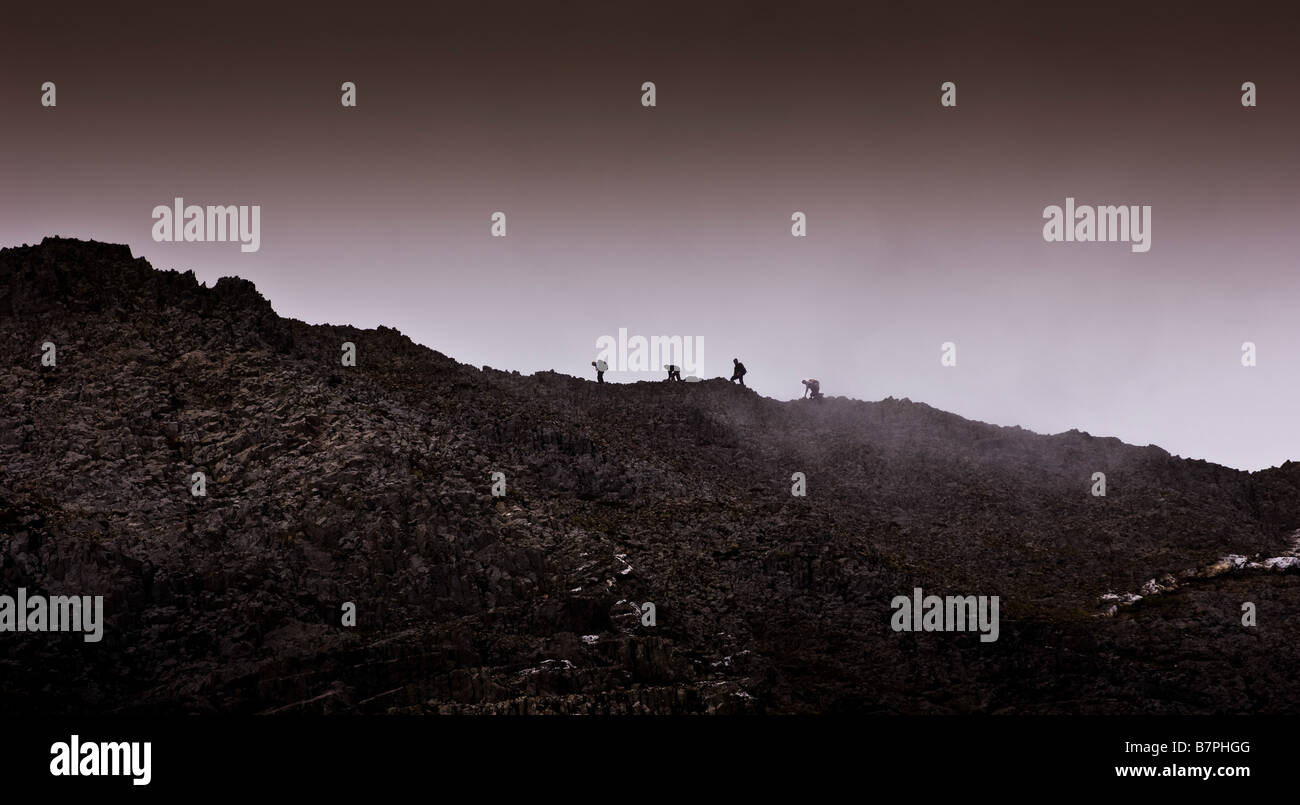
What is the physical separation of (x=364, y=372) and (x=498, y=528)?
23142 mm

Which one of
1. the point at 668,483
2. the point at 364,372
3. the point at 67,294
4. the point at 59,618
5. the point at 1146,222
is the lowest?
the point at 59,618

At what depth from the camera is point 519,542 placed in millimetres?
67062

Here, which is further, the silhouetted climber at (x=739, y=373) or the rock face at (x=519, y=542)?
the silhouetted climber at (x=739, y=373)

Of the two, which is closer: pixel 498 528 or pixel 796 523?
pixel 498 528

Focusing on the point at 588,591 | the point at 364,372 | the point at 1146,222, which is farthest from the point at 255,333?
the point at 1146,222

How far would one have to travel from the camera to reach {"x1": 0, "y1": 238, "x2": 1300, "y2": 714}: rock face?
57.0 m

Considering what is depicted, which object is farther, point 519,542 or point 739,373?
point 739,373

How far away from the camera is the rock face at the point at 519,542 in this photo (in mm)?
57000

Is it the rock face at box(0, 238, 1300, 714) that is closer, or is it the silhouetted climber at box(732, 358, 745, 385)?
the rock face at box(0, 238, 1300, 714)
